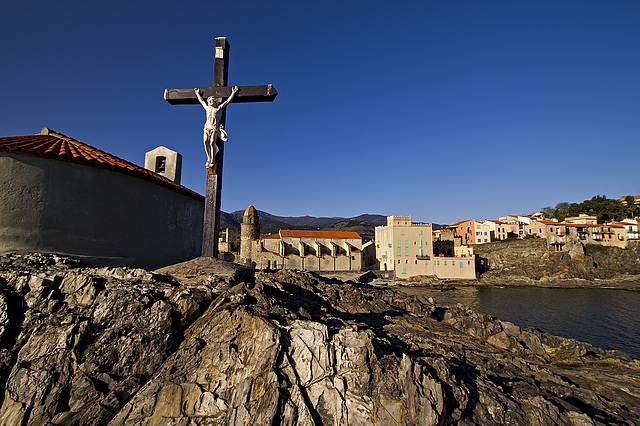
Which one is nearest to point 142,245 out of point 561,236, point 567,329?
point 567,329

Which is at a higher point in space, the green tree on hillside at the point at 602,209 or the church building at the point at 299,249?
the green tree on hillside at the point at 602,209

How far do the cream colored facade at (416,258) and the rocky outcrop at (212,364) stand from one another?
53.8 m

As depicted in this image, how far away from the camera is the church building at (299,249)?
187 ft

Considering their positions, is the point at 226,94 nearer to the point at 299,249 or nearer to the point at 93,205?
the point at 93,205

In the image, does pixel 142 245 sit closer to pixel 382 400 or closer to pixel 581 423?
pixel 382 400

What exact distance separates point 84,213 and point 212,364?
5.47 m

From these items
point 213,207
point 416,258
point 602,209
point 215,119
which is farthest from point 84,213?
point 602,209

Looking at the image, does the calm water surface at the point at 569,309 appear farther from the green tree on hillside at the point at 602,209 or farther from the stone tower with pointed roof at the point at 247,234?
the green tree on hillside at the point at 602,209

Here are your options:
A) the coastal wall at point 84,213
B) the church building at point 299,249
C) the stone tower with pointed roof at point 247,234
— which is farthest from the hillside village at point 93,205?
the stone tower with pointed roof at point 247,234

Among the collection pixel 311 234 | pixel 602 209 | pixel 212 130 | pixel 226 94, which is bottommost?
pixel 311 234

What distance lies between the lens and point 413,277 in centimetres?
5769

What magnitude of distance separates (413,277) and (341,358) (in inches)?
2215

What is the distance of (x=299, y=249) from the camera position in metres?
61.5

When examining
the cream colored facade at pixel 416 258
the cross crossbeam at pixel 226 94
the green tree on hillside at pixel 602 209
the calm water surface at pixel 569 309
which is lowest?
the calm water surface at pixel 569 309
